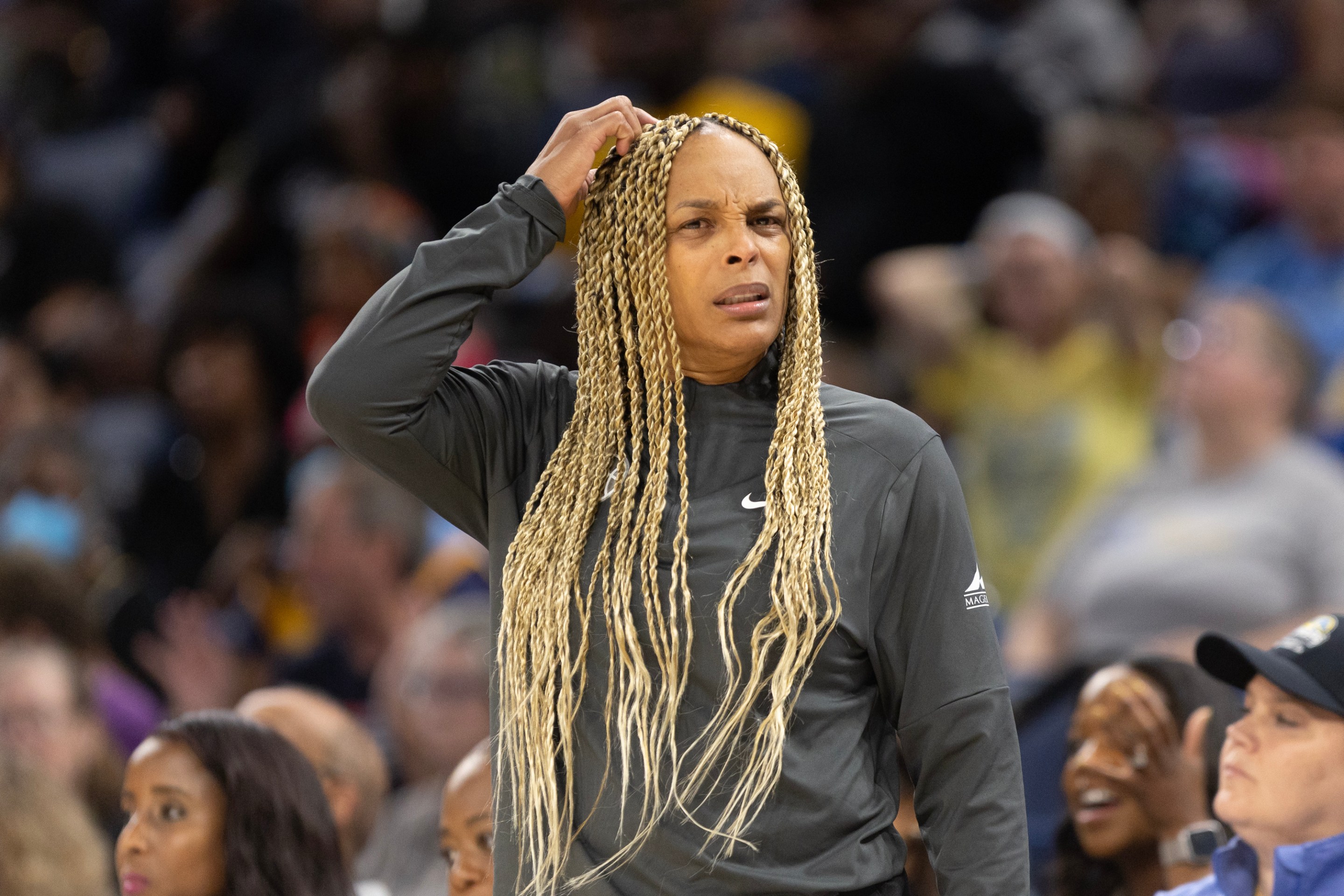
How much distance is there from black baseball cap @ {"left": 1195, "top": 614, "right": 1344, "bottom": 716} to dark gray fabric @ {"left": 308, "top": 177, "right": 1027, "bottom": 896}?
0.72 m

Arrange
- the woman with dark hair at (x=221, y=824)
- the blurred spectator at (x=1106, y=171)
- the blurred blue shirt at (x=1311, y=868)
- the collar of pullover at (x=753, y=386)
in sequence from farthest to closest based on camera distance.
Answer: the blurred spectator at (x=1106, y=171), the woman with dark hair at (x=221, y=824), the blurred blue shirt at (x=1311, y=868), the collar of pullover at (x=753, y=386)

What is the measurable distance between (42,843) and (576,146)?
206 centimetres

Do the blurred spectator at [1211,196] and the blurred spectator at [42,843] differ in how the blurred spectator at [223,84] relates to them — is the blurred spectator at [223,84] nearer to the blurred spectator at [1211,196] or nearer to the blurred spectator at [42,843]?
the blurred spectator at [1211,196]

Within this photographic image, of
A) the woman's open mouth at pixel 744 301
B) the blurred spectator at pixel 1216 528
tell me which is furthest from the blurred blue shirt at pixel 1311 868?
the blurred spectator at pixel 1216 528

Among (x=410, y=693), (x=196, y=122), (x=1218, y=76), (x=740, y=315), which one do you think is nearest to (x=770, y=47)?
(x=1218, y=76)

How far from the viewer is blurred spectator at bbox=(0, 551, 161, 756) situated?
17.4ft

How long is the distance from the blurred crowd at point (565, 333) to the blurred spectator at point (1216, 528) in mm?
12

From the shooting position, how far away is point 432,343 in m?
2.48

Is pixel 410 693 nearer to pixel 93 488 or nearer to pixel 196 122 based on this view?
pixel 93 488

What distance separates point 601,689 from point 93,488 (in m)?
4.74

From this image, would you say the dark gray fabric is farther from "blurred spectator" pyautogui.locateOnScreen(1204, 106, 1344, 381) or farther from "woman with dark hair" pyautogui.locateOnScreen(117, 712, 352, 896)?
"blurred spectator" pyautogui.locateOnScreen(1204, 106, 1344, 381)

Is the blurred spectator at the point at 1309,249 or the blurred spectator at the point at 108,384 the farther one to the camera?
the blurred spectator at the point at 108,384

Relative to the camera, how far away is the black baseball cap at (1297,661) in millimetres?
2965

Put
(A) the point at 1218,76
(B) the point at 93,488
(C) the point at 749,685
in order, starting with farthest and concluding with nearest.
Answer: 1. (A) the point at 1218,76
2. (B) the point at 93,488
3. (C) the point at 749,685
